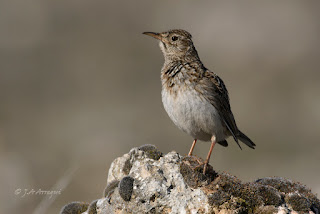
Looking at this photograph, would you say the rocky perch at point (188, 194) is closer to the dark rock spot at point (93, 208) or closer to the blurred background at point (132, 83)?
the dark rock spot at point (93, 208)

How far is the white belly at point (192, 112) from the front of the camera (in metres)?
11.7

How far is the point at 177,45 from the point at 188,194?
383 cm

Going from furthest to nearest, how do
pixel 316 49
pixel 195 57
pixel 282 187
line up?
pixel 316 49
pixel 195 57
pixel 282 187

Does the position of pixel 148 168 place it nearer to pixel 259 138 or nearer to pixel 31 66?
pixel 259 138

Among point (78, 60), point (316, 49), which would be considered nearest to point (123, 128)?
point (78, 60)

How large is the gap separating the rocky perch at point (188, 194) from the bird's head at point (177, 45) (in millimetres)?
2643

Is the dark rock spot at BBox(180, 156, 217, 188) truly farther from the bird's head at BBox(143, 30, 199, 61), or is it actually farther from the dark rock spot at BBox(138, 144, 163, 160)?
the bird's head at BBox(143, 30, 199, 61)

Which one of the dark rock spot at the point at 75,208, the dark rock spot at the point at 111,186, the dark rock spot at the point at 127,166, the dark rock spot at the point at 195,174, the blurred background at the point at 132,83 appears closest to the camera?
the dark rock spot at the point at 195,174

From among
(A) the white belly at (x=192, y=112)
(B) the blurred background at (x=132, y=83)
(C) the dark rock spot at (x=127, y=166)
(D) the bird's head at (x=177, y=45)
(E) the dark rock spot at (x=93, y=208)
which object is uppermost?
(D) the bird's head at (x=177, y=45)

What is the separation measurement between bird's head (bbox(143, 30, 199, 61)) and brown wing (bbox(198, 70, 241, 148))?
2.25 feet

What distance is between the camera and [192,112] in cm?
1170

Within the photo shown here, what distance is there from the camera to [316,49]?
140 ft

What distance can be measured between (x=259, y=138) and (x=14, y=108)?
14.7m

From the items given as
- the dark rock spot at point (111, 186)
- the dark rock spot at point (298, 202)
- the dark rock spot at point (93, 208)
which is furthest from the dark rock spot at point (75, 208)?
the dark rock spot at point (298, 202)
